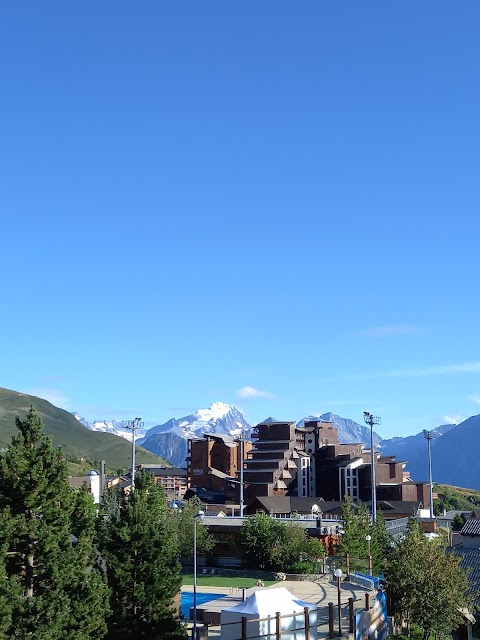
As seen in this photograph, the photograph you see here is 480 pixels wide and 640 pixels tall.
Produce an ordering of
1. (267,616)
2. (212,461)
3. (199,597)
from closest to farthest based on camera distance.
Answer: (267,616), (199,597), (212,461)

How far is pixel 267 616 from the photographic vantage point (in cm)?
2995

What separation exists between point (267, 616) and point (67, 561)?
961 centimetres

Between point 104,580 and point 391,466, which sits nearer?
point 104,580

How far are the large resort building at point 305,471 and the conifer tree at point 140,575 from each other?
8457 cm

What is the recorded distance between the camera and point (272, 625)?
97.3 feet

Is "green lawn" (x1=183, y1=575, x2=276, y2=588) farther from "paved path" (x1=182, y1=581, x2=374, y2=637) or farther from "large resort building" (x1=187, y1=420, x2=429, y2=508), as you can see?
"large resort building" (x1=187, y1=420, x2=429, y2=508)

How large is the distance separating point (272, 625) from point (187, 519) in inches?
1454

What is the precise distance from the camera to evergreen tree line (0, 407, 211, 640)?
2300 centimetres

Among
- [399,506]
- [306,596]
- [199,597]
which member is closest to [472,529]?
[306,596]

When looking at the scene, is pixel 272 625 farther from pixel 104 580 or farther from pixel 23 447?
pixel 23 447

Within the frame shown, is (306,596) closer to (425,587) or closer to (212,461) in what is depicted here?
(425,587)

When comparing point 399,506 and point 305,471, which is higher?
point 305,471

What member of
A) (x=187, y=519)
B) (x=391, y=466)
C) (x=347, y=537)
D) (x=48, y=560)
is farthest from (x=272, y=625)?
(x=391, y=466)

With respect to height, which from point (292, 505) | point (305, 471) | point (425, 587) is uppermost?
point (305, 471)
